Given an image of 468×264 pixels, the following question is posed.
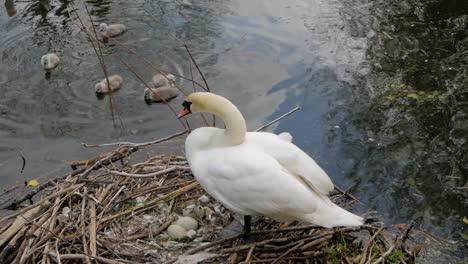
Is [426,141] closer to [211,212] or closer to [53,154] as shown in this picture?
[211,212]

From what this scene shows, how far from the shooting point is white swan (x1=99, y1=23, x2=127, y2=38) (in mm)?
10109

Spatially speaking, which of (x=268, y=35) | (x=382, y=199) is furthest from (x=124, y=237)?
(x=268, y=35)

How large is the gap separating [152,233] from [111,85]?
168 inches

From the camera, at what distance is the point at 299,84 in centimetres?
927

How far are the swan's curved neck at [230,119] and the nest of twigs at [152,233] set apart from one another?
2.66 ft

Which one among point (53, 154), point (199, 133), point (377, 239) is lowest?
point (53, 154)

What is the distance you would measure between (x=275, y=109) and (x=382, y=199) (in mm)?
2368

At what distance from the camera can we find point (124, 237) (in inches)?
197

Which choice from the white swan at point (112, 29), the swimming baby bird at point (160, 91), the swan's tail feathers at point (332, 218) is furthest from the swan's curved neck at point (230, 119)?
the white swan at point (112, 29)

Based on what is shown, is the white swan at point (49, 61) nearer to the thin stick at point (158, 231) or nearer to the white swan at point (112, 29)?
the white swan at point (112, 29)

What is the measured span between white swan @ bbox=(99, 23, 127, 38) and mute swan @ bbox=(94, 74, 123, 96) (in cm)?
120

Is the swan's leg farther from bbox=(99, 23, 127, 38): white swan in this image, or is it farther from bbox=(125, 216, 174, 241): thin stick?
bbox=(99, 23, 127, 38): white swan

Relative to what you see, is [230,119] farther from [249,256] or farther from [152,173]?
[152,173]

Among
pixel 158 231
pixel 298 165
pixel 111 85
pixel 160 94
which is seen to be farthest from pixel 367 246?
pixel 111 85
